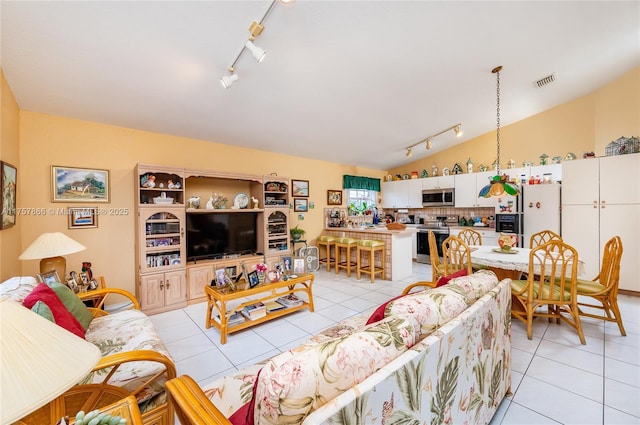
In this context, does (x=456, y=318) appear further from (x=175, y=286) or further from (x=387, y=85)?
(x=175, y=286)

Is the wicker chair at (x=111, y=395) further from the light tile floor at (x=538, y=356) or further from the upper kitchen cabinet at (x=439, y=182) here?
the upper kitchen cabinet at (x=439, y=182)

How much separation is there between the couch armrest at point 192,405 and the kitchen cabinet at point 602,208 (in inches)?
216

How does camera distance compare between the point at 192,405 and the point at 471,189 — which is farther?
the point at 471,189

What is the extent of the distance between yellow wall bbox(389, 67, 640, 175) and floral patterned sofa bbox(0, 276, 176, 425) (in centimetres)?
654

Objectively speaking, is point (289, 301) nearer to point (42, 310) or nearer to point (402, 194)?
point (42, 310)

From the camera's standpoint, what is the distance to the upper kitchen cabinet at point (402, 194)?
639cm

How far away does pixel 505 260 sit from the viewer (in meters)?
2.67

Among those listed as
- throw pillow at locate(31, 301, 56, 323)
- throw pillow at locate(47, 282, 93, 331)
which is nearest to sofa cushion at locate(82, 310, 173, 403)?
throw pillow at locate(47, 282, 93, 331)

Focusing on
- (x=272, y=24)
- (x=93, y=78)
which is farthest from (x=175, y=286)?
(x=272, y=24)

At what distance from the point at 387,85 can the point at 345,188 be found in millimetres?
3129

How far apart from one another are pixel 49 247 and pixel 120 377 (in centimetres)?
173

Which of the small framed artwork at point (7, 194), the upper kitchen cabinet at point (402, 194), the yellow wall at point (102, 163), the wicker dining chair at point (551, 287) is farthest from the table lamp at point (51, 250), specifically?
→ the upper kitchen cabinet at point (402, 194)

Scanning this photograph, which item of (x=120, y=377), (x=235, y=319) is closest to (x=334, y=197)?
(x=235, y=319)

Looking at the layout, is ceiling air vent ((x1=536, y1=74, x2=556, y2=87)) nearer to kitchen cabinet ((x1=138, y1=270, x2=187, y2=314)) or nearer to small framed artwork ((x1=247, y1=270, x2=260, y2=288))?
small framed artwork ((x1=247, y1=270, x2=260, y2=288))
